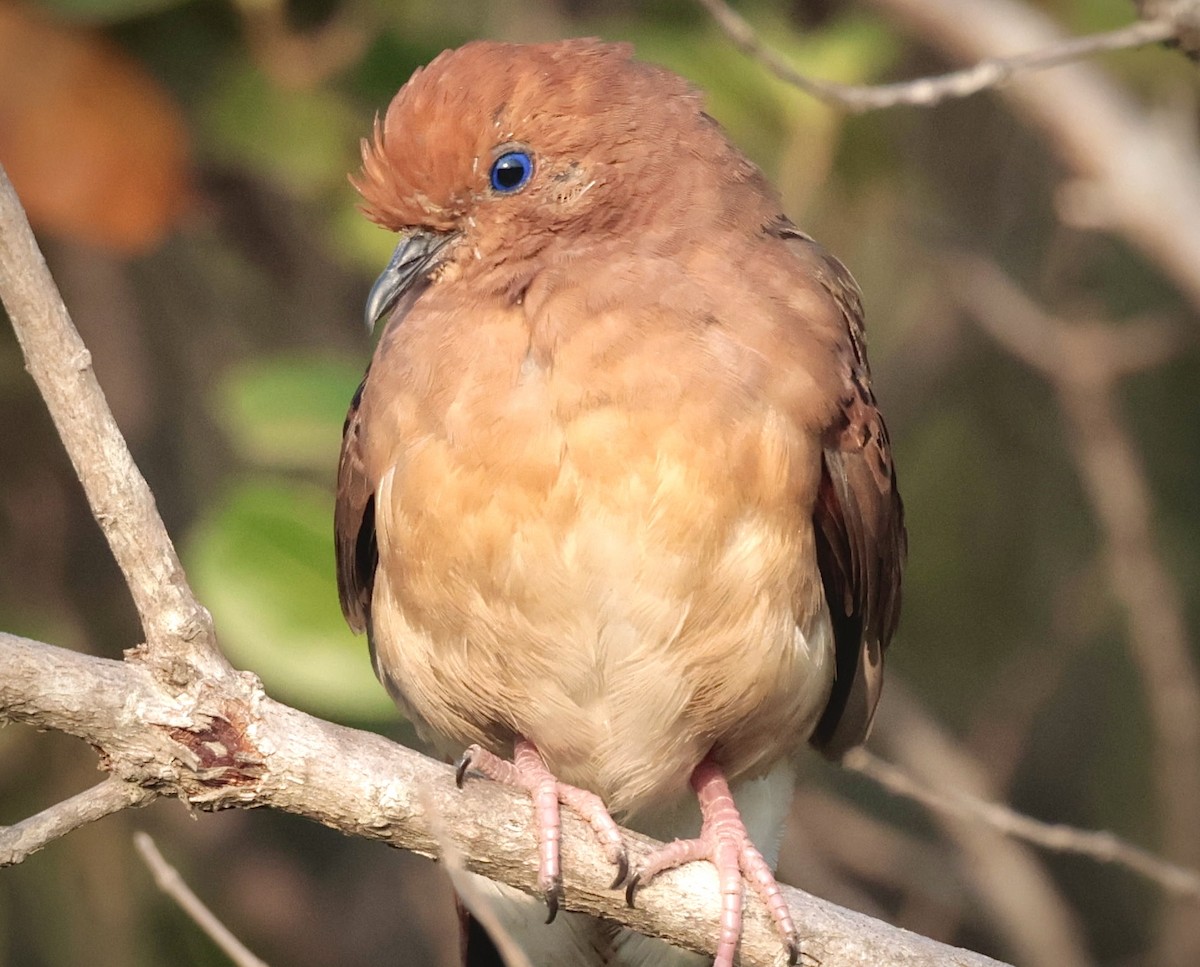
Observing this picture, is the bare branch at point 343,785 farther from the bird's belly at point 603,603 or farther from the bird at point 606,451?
the bird's belly at point 603,603

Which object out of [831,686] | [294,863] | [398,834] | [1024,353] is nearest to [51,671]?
[398,834]

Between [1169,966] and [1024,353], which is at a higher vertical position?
[1024,353]

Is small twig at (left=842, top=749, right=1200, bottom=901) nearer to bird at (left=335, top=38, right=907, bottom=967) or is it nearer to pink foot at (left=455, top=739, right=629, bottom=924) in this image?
bird at (left=335, top=38, right=907, bottom=967)

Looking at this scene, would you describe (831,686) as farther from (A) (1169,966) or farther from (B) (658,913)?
(A) (1169,966)

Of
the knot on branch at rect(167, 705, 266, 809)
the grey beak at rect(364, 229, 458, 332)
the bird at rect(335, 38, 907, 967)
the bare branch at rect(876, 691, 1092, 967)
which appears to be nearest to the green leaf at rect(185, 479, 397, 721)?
the bird at rect(335, 38, 907, 967)

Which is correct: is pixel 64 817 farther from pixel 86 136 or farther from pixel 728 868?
pixel 86 136

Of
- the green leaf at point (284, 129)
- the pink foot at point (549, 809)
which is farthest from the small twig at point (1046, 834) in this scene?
the green leaf at point (284, 129)
